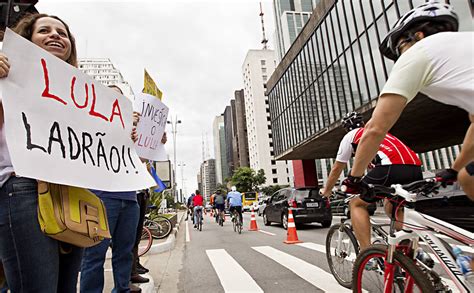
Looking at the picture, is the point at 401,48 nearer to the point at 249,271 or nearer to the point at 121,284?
the point at 121,284

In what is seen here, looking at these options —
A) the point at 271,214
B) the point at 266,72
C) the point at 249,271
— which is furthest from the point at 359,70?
the point at 266,72

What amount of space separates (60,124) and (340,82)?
1892 cm

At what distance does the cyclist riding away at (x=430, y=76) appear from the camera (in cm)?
164

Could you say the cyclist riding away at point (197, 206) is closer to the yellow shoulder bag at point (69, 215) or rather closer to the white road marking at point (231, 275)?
the white road marking at point (231, 275)

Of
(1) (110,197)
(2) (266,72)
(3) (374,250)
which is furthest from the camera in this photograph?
(2) (266,72)

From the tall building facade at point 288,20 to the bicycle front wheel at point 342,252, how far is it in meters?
62.7

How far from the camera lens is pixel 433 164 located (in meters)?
31.7

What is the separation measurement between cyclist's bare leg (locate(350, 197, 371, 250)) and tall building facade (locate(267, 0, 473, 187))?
38.3 feet

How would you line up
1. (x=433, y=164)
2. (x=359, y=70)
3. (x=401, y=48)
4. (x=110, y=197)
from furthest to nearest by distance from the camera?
(x=433, y=164), (x=359, y=70), (x=110, y=197), (x=401, y=48)

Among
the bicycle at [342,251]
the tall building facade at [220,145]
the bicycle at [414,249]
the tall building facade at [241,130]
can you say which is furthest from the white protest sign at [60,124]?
the tall building facade at [220,145]

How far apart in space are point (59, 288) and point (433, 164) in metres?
36.9

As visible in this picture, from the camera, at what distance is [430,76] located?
1.72 meters

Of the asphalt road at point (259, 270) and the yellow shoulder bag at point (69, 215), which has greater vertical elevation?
the yellow shoulder bag at point (69, 215)

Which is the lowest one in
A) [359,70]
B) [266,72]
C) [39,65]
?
[39,65]
